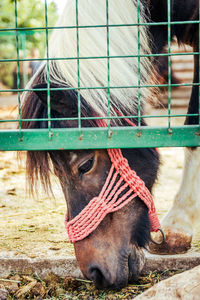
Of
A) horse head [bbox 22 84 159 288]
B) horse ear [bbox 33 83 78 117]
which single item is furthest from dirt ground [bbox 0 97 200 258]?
horse ear [bbox 33 83 78 117]

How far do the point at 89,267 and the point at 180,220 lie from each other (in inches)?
34.3

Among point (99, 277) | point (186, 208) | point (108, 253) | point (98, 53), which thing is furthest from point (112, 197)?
point (186, 208)

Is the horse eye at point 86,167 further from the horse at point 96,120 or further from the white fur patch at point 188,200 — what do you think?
the white fur patch at point 188,200

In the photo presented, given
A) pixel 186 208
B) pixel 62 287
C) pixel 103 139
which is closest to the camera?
pixel 103 139

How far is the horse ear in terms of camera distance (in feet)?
5.80

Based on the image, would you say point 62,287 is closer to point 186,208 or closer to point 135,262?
point 135,262

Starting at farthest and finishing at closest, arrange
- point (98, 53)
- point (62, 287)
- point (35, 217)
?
point (35, 217), point (62, 287), point (98, 53)

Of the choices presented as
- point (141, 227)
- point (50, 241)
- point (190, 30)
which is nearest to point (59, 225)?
point (50, 241)

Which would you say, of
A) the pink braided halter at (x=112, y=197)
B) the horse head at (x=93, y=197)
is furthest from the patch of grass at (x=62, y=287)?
the pink braided halter at (x=112, y=197)

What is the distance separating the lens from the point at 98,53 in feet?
6.35

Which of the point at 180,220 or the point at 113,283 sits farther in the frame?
the point at 180,220

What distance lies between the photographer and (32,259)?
7.13ft

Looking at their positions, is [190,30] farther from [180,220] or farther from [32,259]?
[32,259]

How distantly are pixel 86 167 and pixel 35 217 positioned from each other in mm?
1281
